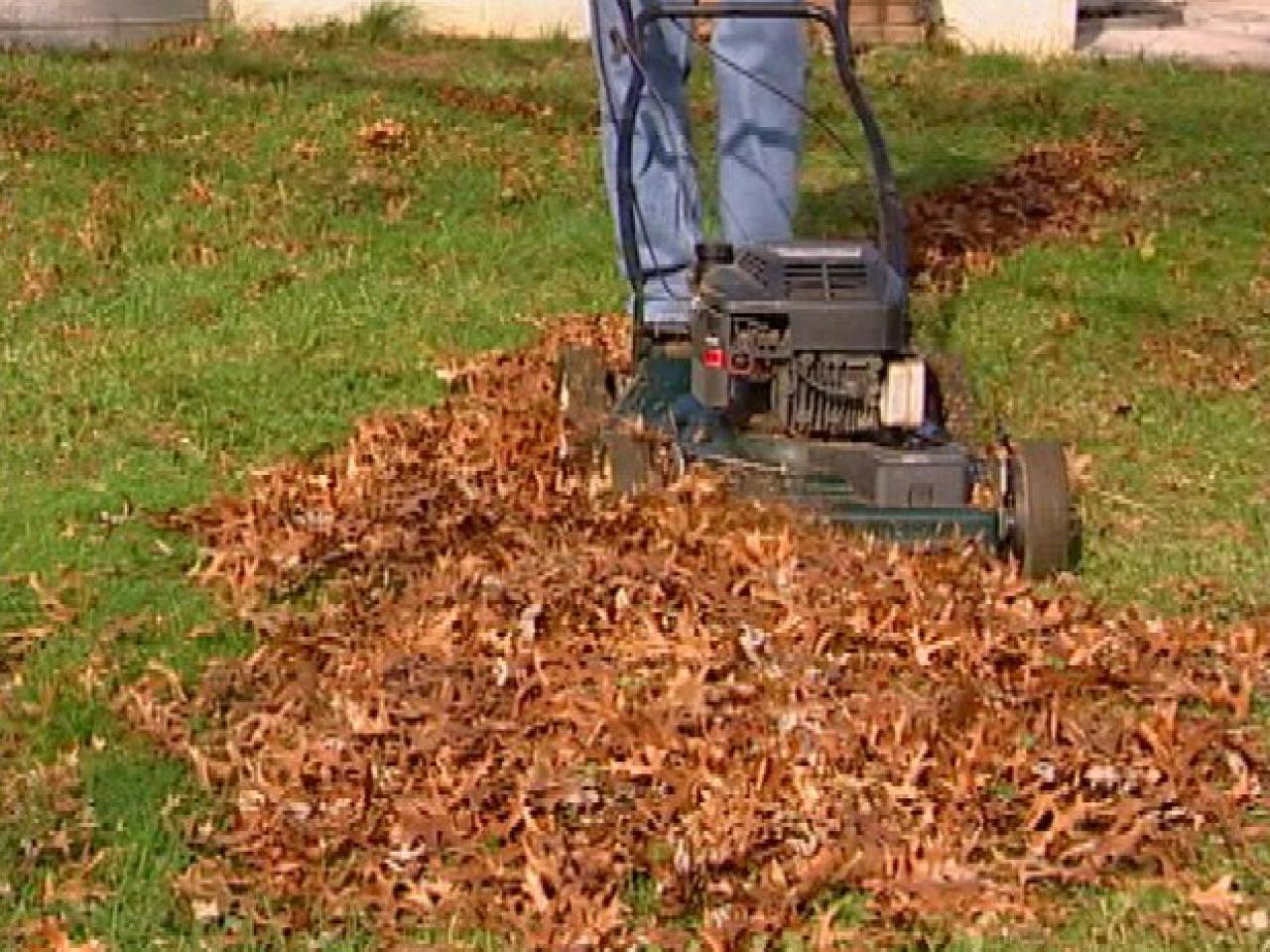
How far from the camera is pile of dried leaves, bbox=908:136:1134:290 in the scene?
576 cm

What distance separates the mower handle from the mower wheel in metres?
0.44

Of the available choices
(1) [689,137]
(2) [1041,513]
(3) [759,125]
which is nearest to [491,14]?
(1) [689,137]

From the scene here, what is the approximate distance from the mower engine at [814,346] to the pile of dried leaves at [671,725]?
18 centimetres

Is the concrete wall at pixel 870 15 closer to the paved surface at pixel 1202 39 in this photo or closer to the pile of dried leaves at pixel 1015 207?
the paved surface at pixel 1202 39

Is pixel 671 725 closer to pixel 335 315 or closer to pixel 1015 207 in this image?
pixel 335 315

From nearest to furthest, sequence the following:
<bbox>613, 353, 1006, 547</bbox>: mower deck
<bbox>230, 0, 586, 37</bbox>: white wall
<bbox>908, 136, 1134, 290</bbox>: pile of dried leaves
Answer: <bbox>613, 353, 1006, 547</bbox>: mower deck < <bbox>908, 136, 1134, 290</bbox>: pile of dried leaves < <bbox>230, 0, 586, 37</bbox>: white wall

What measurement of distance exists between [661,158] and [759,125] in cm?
22

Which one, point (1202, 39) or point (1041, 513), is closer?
point (1041, 513)

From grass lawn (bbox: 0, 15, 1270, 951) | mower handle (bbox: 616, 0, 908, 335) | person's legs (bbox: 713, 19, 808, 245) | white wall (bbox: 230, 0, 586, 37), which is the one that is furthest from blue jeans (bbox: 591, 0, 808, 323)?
white wall (bbox: 230, 0, 586, 37)

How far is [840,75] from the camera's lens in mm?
4078

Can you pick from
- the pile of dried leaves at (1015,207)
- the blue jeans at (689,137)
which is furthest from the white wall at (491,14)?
the blue jeans at (689,137)

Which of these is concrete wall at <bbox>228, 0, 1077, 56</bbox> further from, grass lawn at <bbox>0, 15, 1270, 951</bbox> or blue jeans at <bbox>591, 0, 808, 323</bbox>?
blue jeans at <bbox>591, 0, 808, 323</bbox>

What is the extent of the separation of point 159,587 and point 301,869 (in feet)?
3.12

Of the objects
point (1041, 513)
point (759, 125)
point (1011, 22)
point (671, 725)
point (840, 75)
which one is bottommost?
point (671, 725)
